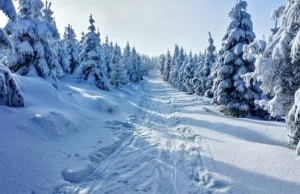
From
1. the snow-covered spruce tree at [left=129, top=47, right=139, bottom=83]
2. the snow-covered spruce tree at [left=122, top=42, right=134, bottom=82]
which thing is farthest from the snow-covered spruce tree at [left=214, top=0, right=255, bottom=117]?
the snow-covered spruce tree at [left=129, top=47, right=139, bottom=83]

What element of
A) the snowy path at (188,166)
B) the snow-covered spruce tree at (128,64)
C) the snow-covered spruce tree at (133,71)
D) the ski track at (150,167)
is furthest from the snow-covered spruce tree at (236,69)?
the snow-covered spruce tree at (133,71)

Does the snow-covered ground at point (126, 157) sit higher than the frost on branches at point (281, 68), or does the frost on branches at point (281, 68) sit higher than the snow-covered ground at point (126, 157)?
the frost on branches at point (281, 68)

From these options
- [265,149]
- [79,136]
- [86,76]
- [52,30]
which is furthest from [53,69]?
[265,149]

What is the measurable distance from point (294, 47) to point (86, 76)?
93.4 feet

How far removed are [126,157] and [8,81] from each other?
6075mm

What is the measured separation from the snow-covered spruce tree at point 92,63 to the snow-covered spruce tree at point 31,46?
473 inches

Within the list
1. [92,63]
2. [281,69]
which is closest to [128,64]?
[92,63]

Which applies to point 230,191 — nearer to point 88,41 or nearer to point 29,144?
point 29,144

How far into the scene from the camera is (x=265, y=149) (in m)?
10.7

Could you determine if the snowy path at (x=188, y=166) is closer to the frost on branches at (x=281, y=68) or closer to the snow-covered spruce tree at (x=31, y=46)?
the frost on branches at (x=281, y=68)

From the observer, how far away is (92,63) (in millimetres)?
32250

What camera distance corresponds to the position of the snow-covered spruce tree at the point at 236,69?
20953 mm

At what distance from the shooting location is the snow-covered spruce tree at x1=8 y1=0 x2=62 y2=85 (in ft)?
61.4

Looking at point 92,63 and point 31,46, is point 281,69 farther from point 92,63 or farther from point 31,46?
point 92,63
